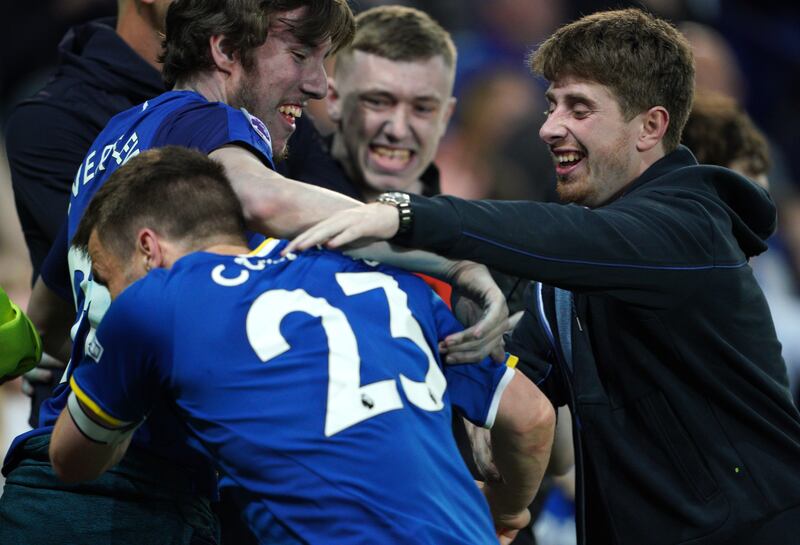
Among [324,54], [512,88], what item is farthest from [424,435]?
[512,88]

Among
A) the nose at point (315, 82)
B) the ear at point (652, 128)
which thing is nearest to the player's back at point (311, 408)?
the nose at point (315, 82)

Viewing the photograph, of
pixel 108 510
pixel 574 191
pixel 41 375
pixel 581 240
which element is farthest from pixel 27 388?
pixel 581 240

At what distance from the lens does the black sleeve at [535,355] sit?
3.71 m

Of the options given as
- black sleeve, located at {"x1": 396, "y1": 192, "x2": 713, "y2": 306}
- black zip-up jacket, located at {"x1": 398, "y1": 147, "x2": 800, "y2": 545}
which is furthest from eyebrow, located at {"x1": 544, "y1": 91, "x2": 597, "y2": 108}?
black sleeve, located at {"x1": 396, "y1": 192, "x2": 713, "y2": 306}

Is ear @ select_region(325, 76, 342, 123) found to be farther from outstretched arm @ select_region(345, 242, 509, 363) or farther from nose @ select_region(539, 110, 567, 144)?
outstretched arm @ select_region(345, 242, 509, 363)

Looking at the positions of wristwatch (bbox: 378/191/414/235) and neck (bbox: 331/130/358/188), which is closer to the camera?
wristwatch (bbox: 378/191/414/235)

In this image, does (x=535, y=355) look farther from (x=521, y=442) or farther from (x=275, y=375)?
(x=275, y=375)

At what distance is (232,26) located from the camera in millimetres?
3461

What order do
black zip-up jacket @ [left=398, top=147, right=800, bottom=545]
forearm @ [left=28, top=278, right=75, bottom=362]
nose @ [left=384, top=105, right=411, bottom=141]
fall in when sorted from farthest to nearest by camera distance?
nose @ [left=384, top=105, right=411, bottom=141], forearm @ [left=28, top=278, right=75, bottom=362], black zip-up jacket @ [left=398, top=147, right=800, bottom=545]

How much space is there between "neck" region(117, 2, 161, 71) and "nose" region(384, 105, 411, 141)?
961 mm

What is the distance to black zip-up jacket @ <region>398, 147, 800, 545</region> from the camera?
323 centimetres

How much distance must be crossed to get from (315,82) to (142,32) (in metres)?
1.27

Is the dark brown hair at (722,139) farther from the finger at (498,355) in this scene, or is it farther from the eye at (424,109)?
the finger at (498,355)

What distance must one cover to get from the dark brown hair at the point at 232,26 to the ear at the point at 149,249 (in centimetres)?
90
